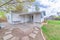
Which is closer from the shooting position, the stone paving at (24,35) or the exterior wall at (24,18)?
the stone paving at (24,35)

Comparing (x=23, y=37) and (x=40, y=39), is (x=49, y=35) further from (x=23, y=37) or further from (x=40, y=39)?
(x=23, y=37)

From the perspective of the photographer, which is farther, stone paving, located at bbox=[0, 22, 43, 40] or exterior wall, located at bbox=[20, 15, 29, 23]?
exterior wall, located at bbox=[20, 15, 29, 23]

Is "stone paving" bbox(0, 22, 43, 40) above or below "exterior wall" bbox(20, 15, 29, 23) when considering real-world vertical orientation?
below

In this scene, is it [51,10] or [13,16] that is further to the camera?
[51,10]

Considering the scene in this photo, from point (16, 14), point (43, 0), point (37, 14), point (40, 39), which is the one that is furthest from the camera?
point (43, 0)

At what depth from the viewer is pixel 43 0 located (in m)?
22.2

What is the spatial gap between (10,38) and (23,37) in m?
1.04

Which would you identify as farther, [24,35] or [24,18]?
[24,18]

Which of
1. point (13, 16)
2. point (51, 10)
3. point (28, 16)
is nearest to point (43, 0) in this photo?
point (51, 10)

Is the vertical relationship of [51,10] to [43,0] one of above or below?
below

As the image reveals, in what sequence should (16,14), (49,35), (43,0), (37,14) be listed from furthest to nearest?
(43,0) < (16,14) < (37,14) < (49,35)

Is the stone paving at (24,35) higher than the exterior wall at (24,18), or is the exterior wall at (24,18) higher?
the exterior wall at (24,18)

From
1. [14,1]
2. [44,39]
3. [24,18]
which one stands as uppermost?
[14,1]

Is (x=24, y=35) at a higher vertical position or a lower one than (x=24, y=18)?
lower
